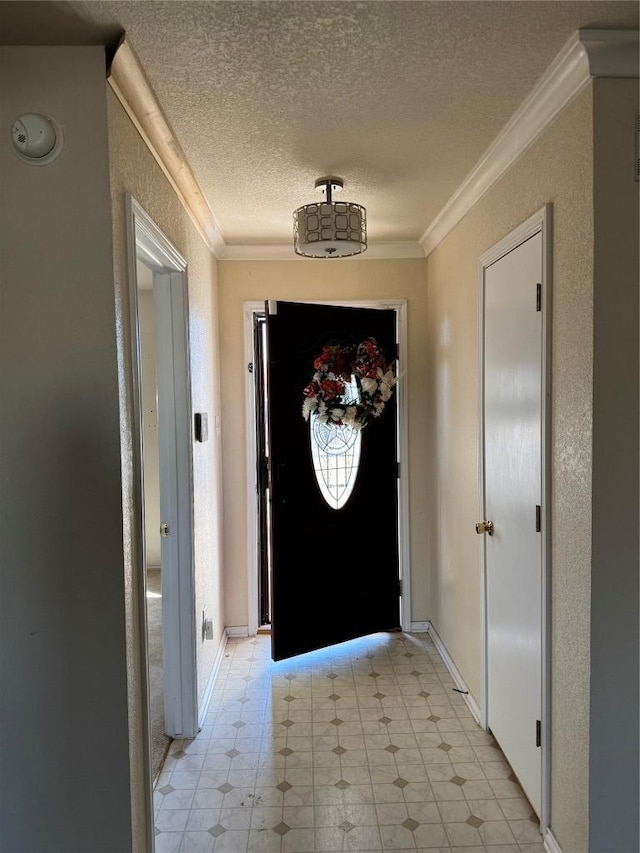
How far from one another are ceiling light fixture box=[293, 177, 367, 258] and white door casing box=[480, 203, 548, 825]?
0.55 m

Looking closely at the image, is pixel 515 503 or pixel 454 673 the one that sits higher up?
pixel 515 503

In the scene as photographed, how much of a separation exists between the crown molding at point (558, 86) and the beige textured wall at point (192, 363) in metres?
1.18

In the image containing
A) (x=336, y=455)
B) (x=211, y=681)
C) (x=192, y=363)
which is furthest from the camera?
(x=336, y=455)

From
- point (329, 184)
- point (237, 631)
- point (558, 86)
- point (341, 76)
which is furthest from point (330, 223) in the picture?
point (237, 631)

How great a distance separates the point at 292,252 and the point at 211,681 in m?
2.41

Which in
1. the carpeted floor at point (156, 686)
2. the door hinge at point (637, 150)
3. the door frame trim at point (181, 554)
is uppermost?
the door hinge at point (637, 150)

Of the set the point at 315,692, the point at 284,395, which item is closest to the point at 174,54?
the point at 284,395

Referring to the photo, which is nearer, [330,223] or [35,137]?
[35,137]

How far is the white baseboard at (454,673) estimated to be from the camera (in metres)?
2.50

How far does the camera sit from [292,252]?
128 inches

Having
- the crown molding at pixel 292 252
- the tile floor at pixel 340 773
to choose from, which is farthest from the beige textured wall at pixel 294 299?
the tile floor at pixel 340 773

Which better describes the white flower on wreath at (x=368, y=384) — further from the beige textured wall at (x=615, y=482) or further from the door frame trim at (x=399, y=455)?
the beige textured wall at (x=615, y=482)

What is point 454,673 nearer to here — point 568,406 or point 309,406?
point 309,406

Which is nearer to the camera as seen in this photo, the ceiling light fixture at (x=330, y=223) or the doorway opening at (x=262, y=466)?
the ceiling light fixture at (x=330, y=223)
